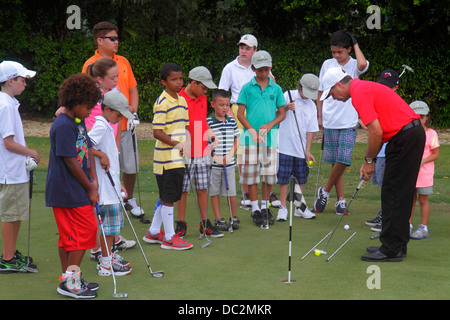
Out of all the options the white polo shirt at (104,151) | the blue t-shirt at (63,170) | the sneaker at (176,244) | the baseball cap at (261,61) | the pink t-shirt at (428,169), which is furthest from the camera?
the baseball cap at (261,61)

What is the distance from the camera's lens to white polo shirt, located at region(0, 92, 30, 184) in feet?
16.0

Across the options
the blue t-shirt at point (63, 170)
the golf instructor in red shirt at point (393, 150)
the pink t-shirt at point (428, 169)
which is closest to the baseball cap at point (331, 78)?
the golf instructor in red shirt at point (393, 150)

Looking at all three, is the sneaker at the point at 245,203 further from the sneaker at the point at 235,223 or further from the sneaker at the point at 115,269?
the sneaker at the point at 115,269

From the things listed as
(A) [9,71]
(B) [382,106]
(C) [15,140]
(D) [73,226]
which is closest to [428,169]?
(B) [382,106]

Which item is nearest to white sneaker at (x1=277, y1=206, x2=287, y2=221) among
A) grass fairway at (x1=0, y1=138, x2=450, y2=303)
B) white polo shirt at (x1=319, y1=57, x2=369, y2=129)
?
grass fairway at (x1=0, y1=138, x2=450, y2=303)

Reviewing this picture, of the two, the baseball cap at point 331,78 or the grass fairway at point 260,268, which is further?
the baseball cap at point 331,78

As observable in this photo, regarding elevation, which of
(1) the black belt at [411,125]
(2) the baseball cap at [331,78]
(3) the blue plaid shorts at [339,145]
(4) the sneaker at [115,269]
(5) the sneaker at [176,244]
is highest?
(2) the baseball cap at [331,78]

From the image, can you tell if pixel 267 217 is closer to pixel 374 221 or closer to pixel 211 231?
pixel 211 231

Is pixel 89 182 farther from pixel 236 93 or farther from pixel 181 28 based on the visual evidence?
pixel 181 28

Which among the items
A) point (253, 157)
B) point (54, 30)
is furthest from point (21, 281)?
point (54, 30)

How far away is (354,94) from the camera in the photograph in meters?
5.19

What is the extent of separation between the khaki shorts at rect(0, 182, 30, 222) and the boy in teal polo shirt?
259 cm

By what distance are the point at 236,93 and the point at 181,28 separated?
55.6 feet

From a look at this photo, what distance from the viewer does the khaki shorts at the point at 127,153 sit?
7.14m
